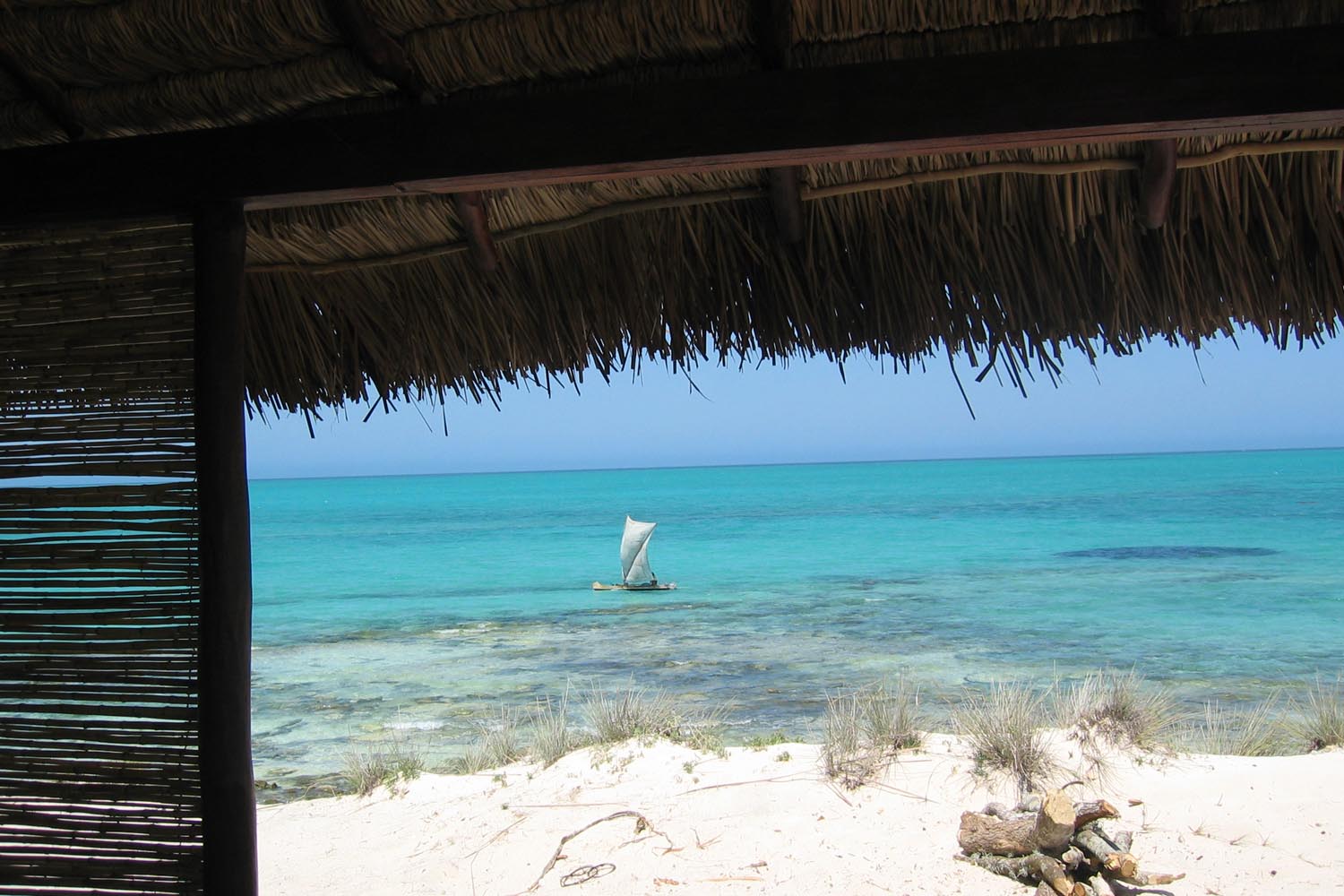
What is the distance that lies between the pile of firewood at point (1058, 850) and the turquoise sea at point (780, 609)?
3460 mm

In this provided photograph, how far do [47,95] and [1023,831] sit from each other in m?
3.40

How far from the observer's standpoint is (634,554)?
17.2 m

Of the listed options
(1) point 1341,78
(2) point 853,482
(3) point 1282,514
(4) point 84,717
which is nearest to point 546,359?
(4) point 84,717

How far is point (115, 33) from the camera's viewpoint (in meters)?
1.62

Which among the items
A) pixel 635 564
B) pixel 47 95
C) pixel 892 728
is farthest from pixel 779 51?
pixel 635 564

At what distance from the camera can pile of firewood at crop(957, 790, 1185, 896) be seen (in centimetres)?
312

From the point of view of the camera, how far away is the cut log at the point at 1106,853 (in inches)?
121

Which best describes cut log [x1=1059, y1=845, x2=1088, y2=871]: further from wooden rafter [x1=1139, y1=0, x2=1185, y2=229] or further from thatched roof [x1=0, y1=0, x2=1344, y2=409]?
wooden rafter [x1=1139, y1=0, x2=1185, y2=229]

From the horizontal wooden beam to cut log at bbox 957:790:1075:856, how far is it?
2488 mm

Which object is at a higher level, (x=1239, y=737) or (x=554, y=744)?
(x=554, y=744)

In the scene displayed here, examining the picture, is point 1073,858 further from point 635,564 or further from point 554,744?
point 635,564

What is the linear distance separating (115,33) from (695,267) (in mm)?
1058

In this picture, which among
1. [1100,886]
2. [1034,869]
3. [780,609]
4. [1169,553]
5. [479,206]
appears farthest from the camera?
[1169,553]

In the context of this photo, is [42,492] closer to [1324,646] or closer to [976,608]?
[1324,646]
